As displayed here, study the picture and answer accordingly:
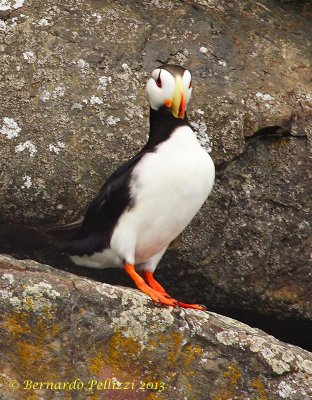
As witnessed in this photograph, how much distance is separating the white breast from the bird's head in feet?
0.57

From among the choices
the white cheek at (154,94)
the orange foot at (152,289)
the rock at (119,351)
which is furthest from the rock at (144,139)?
the rock at (119,351)

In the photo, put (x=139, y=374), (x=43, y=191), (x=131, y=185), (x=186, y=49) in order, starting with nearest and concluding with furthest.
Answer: (x=139, y=374) → (x=131, y=185) → (x=43, y=191) → (x=186, y=49)

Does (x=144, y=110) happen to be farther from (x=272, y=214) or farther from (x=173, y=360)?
(x=173, y=360)

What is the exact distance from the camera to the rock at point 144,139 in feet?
23.4

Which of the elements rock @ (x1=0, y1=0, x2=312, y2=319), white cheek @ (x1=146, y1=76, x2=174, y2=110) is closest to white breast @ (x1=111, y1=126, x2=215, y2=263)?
white cheek @ (x1=146, y1=76, x2=174, y2=110)

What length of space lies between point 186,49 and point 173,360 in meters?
3.02

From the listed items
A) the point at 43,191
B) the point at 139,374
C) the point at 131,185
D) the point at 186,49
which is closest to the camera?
the point at 139,374

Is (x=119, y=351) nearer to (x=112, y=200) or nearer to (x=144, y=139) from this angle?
(x=112, y=200)

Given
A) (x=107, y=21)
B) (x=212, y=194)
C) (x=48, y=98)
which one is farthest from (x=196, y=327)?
(x=107, y=21)

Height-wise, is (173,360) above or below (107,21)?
below

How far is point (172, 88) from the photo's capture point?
6.42 metres

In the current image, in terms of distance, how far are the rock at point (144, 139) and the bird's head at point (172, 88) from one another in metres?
0.77

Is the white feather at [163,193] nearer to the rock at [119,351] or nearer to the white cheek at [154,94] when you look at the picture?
the white cheek at [154,94]

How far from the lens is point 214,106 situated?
7375mm
